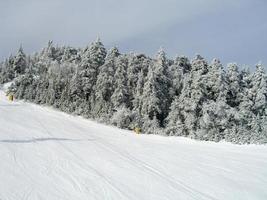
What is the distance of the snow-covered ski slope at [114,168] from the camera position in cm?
1242

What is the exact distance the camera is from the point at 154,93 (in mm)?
51156

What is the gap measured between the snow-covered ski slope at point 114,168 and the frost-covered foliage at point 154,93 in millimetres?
15695

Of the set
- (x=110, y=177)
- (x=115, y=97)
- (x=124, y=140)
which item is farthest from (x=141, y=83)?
(x=110, y=177)

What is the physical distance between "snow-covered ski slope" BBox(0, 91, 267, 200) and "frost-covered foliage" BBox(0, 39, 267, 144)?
15.7 metres

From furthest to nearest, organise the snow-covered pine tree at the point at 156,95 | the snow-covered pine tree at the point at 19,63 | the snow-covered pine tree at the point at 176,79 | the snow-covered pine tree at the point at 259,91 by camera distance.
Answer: the snow-covered pine tree at the point at 19,63
the snow-covered pine tree at the point at 176,79
the snow-covered pine tree at the point at 259,91
the snow-covered pine tree at the point at 156,95

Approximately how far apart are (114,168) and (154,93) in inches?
1408

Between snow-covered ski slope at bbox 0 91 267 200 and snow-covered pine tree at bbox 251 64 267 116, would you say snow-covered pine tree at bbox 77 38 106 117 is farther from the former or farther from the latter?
snow-covered ski slope at bbox 0 91 267 200

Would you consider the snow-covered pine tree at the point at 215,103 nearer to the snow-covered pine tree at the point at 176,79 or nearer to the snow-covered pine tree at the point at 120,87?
the snow-covered pine tree at the point at 176,79

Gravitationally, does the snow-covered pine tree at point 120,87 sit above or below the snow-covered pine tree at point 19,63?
below

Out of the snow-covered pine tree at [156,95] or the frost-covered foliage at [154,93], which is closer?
the frost-covered foliage at [154,93]

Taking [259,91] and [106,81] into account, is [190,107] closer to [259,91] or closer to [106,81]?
[259,91]

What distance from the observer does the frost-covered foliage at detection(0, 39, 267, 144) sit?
142ft

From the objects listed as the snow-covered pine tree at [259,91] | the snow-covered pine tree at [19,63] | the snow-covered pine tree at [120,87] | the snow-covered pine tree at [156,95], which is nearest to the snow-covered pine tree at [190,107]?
the snow-covered pine tree at [156,95]

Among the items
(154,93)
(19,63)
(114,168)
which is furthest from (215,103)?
(19,63)
